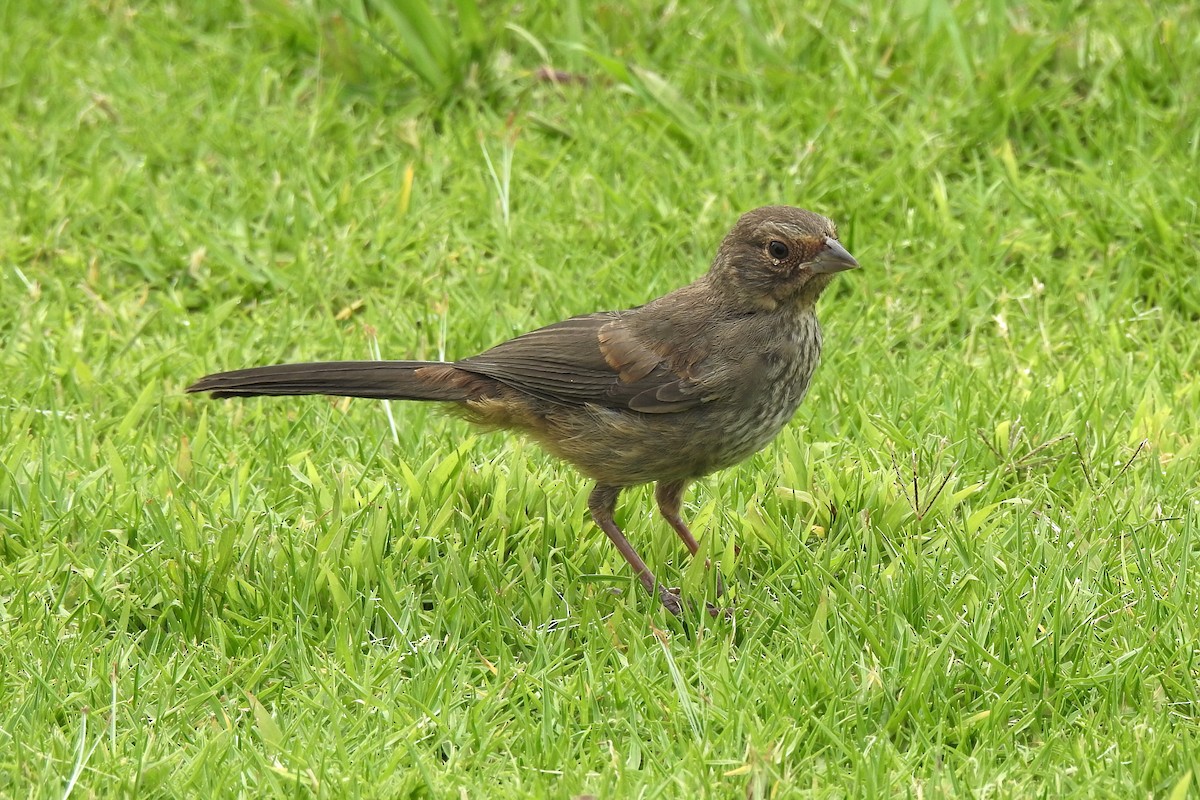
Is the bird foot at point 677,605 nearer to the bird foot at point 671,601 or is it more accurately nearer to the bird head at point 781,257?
the bird foot at point 671,601

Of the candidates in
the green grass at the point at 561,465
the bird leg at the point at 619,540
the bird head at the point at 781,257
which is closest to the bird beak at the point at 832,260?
the bird head at the point at 781,257

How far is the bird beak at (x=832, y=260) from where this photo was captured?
4582 mm

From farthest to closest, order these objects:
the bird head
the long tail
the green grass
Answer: the bird head, the long tail, the green grass

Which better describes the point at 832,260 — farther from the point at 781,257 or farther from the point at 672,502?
the point at 672,502

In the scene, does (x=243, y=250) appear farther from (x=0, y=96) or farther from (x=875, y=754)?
(x=875, y=754)

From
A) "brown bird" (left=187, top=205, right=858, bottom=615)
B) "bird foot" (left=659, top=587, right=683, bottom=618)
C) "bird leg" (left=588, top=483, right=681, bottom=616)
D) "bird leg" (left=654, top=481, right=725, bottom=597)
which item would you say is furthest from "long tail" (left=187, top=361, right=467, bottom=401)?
"bird foot" (left=659, top=587, right=683, bottom=618)

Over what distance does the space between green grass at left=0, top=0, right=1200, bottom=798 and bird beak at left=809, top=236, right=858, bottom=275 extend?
2.19ft

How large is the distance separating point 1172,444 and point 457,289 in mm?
2743

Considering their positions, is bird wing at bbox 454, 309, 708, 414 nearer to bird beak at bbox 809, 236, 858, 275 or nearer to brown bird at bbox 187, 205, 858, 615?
brown bird at bbox 187, 205, 858, 615

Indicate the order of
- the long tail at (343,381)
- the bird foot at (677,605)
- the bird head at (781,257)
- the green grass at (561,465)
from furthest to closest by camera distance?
the bird head at (781,257) < the long tail at (343,381) < the bird foot at (677,605) < the green grass at (561,465)

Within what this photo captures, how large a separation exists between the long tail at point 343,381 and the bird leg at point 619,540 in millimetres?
497

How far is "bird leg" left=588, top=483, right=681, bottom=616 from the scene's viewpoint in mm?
4480

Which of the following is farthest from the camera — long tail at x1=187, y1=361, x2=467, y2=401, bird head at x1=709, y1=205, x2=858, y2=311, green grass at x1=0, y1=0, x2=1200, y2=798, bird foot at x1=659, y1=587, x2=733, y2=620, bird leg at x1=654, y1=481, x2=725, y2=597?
bird leg at x1=654, y1=481, x2=725, y2=597

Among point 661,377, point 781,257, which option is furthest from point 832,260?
point 661,377
